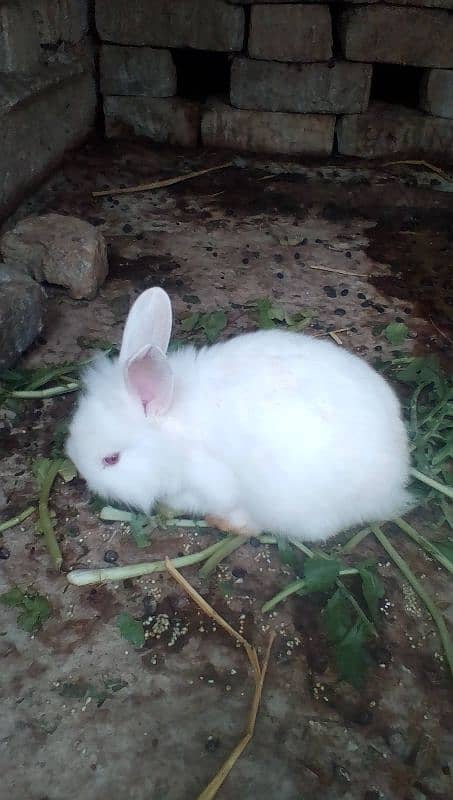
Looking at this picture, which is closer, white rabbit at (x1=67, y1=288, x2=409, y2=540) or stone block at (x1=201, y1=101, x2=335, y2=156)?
white rabbit at (x1=67, y1=288, x2=409, y2=540)

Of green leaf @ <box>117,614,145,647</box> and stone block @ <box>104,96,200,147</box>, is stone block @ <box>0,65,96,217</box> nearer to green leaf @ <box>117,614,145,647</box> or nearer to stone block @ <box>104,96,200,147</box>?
stone block @ <box>104,96,200,147</box>

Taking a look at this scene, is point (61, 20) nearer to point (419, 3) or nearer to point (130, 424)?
point (419, 3)

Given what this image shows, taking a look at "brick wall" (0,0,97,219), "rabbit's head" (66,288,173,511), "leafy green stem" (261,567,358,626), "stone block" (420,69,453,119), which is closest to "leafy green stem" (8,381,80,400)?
"rabbit's head" (66,288,173,511)

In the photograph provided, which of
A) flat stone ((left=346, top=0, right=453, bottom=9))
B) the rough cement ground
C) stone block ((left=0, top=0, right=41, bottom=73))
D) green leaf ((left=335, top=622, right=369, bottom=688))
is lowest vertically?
the rough cement ground

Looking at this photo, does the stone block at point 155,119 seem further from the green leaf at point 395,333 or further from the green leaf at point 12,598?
the green leaf at point 12,598

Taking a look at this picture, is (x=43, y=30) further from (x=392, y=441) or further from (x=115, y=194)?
(x=392, y=441)
